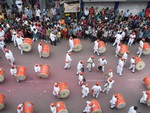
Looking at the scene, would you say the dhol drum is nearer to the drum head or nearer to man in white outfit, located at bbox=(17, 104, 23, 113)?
man in white outfit, located at bbox=(17, 104, 23, 113)

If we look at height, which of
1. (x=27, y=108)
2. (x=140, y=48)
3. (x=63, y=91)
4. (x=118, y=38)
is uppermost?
(x=118, y=38)

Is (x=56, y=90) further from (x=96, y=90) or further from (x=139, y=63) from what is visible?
(x=139, y=63)

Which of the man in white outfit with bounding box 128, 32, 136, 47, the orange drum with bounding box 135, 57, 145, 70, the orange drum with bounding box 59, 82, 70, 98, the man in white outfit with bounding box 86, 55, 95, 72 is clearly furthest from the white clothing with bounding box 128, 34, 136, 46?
the orange drum with bounding box 59, 82, 70, 98

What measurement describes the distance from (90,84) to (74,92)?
1166mm

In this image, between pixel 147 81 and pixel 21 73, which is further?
pixel 147 81

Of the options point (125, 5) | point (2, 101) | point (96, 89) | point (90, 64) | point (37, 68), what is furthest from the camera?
point (125, 5)

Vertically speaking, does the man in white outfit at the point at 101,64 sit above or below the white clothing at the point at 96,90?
above

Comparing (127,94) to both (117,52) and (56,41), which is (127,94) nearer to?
(117,52)

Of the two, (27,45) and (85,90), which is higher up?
(27,45)

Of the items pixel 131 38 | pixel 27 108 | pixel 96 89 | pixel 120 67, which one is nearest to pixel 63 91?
pixel 96 89

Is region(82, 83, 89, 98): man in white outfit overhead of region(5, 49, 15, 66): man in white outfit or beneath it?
beneath

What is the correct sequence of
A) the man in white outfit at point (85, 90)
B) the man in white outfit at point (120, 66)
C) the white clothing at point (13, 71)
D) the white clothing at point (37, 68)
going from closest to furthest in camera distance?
1. the man in white outfit at point (85, 90)
2. the white clothing at point (13, 71)
3. the white clothing at point (37, 68)
4. the man in white outfit at point (120, 66)

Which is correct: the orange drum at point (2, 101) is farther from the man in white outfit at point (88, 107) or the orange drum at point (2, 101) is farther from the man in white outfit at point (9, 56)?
the man in white outfit at point (88, 107)

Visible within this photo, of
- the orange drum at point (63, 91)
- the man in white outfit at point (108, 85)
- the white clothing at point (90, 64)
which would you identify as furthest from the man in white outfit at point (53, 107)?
the white clothing at point (90, 64)
